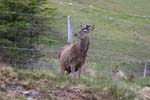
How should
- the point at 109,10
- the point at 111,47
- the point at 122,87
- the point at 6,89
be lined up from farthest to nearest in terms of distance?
the point at 109,10
the point at 111,47
the point at 122,87
the point at 6,89

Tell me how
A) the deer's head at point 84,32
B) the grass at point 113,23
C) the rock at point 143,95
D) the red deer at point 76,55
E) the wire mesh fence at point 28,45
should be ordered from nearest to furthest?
the rock at point 143,95 → the red deer at point 76,55 → the deer's head at point 84,32 → the wire mesh fence at point 28,45 → the grass at point 113,23

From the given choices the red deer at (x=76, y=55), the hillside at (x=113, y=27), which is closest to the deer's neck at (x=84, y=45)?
the red deer at (x=76, y=55)

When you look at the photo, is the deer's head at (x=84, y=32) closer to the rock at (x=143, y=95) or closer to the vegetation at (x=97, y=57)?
the vegetation at (x=97, y=57)

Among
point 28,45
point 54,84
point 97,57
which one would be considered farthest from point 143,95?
point 97,57

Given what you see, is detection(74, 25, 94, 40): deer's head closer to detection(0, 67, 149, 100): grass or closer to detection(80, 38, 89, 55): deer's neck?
detection(80, 38, 89, 55): deer's neck

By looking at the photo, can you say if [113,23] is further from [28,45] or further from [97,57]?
[28,45]

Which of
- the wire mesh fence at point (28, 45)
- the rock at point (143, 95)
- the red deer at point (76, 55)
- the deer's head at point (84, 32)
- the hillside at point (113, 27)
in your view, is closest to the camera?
the rock at point (143, 95)

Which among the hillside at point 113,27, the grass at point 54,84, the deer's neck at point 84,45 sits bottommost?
the hillside at point 113,27

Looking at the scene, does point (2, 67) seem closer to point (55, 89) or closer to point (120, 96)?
point (55, 89)

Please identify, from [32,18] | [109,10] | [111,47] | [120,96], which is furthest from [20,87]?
[109,10]

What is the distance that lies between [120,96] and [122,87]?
0.44 m

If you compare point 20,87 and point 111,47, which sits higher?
point 20,87

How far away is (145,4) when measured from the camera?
42906mm

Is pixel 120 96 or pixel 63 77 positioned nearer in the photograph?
pixel 120 96
